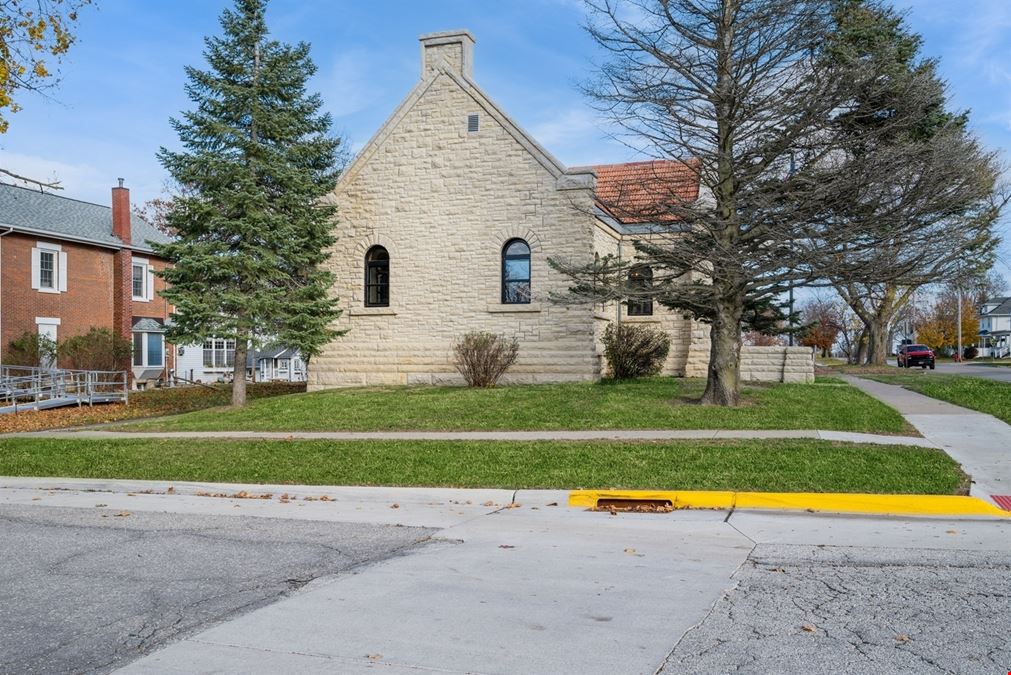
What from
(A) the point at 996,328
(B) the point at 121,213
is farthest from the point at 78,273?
(A) the point at 996,328

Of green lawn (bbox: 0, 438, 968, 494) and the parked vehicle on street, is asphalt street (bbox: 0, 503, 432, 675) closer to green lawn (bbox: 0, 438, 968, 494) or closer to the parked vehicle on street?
green lawn (bbox: 0, 438, 968, 494)

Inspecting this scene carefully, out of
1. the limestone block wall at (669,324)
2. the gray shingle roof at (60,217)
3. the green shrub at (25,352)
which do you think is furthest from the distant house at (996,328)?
the green shrub at (25,352)

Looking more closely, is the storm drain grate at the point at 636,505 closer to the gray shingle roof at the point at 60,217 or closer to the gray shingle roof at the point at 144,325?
the gray shingle roof at the point at 60,217

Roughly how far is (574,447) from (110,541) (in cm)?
649

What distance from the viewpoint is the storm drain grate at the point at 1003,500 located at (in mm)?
8789

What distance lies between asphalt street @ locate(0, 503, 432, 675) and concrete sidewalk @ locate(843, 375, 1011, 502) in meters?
6.58

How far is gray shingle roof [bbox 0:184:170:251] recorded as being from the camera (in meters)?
33.5

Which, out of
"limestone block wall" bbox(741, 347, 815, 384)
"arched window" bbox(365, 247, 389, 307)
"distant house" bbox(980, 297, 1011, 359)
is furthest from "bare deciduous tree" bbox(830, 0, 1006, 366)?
"distant house" bbox(980, 297, 1011, 359)

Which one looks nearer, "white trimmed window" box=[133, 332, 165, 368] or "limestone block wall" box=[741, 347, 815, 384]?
"limestone block wall" box=[741, 347, 815, 384]

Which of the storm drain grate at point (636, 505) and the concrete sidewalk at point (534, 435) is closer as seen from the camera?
the storm drain grate at point (636, 505)

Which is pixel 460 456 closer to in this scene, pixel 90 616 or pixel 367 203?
pixel 90 616

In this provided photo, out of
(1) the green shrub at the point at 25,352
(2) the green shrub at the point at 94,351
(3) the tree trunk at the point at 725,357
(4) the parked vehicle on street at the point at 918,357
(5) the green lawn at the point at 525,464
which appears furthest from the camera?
(4) the parked vehicle on street at the point at 918,357

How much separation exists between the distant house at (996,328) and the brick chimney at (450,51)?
8573cm

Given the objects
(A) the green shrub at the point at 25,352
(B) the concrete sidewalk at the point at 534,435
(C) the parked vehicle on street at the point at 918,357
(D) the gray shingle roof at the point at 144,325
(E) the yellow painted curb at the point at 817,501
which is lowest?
(E) the yellow painted curb at the point at 817,501
